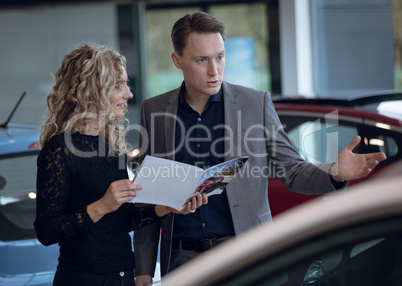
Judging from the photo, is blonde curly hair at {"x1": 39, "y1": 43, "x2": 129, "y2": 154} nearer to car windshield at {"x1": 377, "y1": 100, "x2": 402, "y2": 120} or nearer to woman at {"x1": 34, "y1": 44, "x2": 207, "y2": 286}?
woman at {"x1": 34, "y1": 44, "x2": 207, "y2": 286}

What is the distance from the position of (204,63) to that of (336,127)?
1933mm

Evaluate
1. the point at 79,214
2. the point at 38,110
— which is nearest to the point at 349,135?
the point at 79,214

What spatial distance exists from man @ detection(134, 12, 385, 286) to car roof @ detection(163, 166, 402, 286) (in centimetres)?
136

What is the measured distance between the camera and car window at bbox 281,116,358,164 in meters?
4.57

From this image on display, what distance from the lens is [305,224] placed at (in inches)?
52.7

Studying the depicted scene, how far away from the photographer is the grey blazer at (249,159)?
2836mm

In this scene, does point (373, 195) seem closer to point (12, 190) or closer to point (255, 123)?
point (255, 123)

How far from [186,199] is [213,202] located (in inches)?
11.5

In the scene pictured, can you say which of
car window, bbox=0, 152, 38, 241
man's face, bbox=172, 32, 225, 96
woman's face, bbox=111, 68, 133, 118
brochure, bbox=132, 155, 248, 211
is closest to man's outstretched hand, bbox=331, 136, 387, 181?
brochure, bbox=132, 155, 248, 211

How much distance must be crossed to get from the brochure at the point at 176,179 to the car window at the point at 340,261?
1.00 meters

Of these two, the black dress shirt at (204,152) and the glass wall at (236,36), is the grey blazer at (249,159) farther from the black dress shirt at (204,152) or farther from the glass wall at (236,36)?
the glass wall at (236,36)

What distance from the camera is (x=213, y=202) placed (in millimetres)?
2898

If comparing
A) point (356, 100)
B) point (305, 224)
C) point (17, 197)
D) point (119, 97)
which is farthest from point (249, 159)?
point (356, 100)

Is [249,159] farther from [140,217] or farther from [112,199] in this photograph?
[112,199]
